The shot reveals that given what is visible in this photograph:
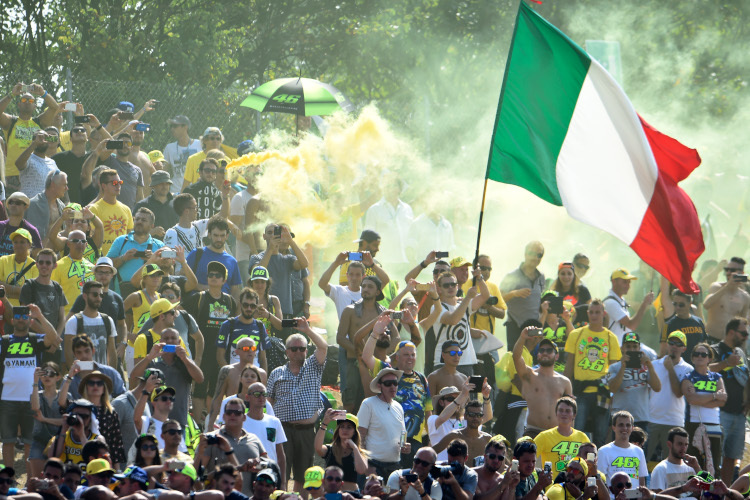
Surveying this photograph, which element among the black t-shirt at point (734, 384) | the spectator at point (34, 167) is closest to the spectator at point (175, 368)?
the spectator at point (34, 167)

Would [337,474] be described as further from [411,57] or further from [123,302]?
[411,57]

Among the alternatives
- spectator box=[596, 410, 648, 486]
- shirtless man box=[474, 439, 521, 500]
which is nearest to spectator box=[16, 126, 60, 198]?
shirtless man box=[474, 439, 521, 500]

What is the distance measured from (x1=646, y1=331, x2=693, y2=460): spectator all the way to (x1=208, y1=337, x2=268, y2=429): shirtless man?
4.30 metres

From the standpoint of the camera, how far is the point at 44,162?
45.9 ft

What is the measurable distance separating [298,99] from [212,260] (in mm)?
4000

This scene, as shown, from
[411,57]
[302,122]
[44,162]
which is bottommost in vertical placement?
[44,162]

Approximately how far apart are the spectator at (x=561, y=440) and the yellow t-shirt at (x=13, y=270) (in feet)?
16.0

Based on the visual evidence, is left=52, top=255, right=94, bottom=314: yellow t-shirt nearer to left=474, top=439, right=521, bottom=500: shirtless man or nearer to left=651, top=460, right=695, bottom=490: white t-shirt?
left=474, top=439, right=521, bottom=500: shirtless man

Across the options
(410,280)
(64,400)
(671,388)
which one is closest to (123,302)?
(64,400)

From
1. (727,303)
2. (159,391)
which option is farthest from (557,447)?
(727,303)

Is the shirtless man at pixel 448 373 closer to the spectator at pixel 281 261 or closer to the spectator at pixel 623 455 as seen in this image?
the spectator at pixel 623 455

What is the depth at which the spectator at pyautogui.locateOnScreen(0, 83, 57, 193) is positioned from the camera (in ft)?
46.8

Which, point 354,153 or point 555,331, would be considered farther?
point 354,153

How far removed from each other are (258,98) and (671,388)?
6.64 meters
